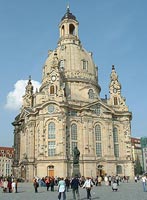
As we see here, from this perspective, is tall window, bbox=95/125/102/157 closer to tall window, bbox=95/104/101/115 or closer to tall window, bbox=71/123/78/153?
tall window, bbox=95/104/101/115

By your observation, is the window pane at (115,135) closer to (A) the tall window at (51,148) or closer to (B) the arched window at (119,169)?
(B) the arched window at (119,169)

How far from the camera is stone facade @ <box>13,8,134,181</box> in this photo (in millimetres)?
63750

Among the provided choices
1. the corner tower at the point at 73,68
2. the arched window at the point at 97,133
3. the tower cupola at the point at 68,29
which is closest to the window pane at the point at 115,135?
the arched window at the point at 97,133

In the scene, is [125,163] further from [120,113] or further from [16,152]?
[16,152]

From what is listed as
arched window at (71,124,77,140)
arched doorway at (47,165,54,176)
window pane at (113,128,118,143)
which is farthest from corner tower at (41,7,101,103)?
arched doorway at (47,165,54,176)

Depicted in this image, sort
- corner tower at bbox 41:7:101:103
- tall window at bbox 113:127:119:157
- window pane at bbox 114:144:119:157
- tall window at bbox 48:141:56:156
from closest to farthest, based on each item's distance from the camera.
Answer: tall window at bbox 48:141:56:156 < window pane at bbox 114:144:119:157 < tall window at bbox 113:127:119:157 < corner tower at bbox 41:7:101:103

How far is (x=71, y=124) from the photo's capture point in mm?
66812

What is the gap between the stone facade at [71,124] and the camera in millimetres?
63750

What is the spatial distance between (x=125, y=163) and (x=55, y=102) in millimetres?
22057

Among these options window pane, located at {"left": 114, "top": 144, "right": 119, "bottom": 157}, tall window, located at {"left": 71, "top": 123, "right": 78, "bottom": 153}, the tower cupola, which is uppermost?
the tower cupola

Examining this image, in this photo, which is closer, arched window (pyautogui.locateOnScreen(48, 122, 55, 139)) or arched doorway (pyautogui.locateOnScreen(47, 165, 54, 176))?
arched doorway (pyautogui.locateOnScreen(47, 165, 54, 176))

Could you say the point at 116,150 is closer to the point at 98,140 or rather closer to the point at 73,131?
the point at 98,140

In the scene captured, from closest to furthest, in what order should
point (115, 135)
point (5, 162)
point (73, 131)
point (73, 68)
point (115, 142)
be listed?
point (73, 131) → point (115, 142) → point (115, 135) → point (73, 68) → point (5, 162)

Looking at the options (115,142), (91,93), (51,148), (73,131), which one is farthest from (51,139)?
(91,93)
